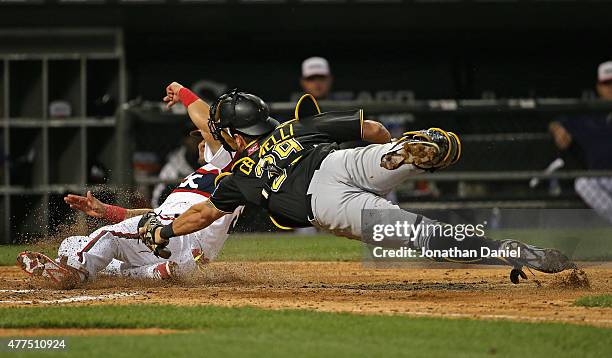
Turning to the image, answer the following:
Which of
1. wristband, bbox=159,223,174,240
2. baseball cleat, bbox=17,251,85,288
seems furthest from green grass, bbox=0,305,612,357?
baseball cleat, bbox=17,251,85,288

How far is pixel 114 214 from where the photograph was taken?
7836 millimetres

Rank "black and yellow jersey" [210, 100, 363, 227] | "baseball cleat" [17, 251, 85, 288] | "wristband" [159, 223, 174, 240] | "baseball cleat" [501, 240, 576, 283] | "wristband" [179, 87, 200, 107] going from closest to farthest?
1. "baseball cleat" [501, 240, 576, 283]
2. "black and yellow jersey" [210, 100, 363, 227]
3. "wristband" [159, 223, 174, 240]
4. "baseball cleat" [17, 251, 85, 288]
5. "wristband" [179, 87, 200, 107]

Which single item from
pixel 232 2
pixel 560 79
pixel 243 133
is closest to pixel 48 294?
pixel 243 133

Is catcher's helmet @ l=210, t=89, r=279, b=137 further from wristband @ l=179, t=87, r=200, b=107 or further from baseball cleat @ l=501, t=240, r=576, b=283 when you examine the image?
baseball cleat @ l=501, t=240, r=576, b=283

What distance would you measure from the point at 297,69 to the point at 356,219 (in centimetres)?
780

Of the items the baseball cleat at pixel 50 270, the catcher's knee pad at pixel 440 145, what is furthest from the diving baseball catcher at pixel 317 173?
the baseball cleat at pixel 50 270

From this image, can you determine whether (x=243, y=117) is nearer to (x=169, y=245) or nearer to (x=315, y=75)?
(x=169, y=245)

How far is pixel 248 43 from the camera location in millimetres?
14039

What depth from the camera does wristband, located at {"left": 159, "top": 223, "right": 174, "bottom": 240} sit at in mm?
7059

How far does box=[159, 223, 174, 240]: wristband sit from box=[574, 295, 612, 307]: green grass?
2.47 metres

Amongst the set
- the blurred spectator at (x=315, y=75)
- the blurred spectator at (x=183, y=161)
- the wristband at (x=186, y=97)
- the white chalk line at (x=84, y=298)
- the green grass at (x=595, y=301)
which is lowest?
the white chalk line at (x=84, y=298)

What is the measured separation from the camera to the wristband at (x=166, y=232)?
706cm

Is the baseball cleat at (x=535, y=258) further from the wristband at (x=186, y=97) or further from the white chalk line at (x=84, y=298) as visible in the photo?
the wristband at (x=186, y=97)

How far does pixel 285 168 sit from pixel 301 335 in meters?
1.92
